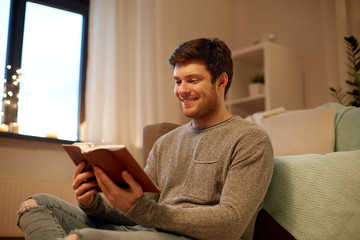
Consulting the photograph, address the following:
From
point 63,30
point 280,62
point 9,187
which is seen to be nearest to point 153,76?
point 63,30

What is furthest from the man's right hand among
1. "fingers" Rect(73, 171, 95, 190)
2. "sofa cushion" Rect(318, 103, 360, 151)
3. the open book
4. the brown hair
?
"sofa cushion" Rect(318, 103, 360, 151)

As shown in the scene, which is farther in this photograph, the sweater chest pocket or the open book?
the sweater chest pocket

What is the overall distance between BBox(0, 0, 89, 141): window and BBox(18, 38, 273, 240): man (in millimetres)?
1625

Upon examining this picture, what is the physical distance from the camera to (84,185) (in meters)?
1.29

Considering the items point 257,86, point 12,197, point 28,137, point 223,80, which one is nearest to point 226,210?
point 223,80

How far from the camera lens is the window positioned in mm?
2904

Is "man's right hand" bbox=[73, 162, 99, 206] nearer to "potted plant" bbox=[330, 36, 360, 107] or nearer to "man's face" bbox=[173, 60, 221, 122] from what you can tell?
"man's face" bbox=[173, 60, 221, 122]

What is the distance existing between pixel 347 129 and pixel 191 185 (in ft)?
2.99

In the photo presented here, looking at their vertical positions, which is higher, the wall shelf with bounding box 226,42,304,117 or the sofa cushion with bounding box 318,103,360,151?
the wall shelf with bounding box 226,42,304,117

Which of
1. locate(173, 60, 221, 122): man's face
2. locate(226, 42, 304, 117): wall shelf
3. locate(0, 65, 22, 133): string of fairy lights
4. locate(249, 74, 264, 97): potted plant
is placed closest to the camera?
locate(173, 60, 221, 122): man's face

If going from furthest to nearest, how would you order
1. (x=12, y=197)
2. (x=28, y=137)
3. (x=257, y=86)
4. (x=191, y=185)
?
1. (x=257, y=86)
2. (x=28, y=137)
3. (x=12, y=197)
4. (x=191, y=185)

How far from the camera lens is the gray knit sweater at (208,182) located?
3.58 feet

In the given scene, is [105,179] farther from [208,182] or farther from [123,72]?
[123,72]

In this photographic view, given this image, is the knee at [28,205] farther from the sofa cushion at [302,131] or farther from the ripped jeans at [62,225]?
the sofa cushion at [302,131]
